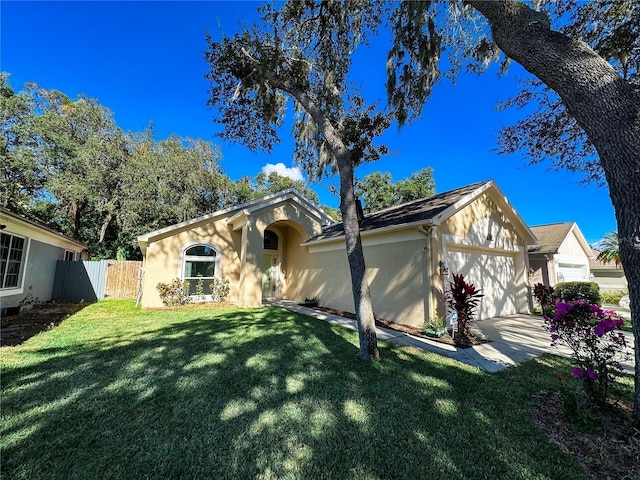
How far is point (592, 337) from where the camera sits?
3.18 metres

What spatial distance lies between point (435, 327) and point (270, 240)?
1032 centimetres

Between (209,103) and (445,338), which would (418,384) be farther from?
(209,103)

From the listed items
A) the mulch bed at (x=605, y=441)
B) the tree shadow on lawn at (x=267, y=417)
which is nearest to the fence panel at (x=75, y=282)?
the tree shadow on lawn at (x=267, y=417)

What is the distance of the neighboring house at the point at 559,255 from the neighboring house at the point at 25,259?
893 inches

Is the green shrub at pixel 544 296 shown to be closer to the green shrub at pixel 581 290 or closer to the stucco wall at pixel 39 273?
the green shrub at pixel 581 290

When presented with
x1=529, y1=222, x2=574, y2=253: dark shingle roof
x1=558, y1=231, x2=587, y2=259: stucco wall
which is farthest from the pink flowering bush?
x1=558, y1=231, x2=587, y2=259: stucco wall

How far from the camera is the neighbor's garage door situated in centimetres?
851

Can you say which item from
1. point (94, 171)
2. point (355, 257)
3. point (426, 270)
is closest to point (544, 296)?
point (426, 270)

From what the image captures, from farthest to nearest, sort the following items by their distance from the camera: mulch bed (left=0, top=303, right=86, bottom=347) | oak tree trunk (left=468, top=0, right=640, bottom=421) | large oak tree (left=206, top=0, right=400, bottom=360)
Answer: large oak tree (left=206, top=0, right=400, bottom=360)
mulch bed (left=0, top=303, right=86, bottom=347)
oak tree trunk (left=468, top=0, right=640, bottom=421)

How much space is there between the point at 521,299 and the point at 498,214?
347 centimetres

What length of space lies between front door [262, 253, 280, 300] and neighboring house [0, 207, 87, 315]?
9.08 meters

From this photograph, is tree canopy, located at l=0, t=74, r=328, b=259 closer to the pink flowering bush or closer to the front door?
the front door

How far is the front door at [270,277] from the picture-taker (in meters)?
14.8

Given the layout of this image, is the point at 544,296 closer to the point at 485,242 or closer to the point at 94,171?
the point at 485,242
